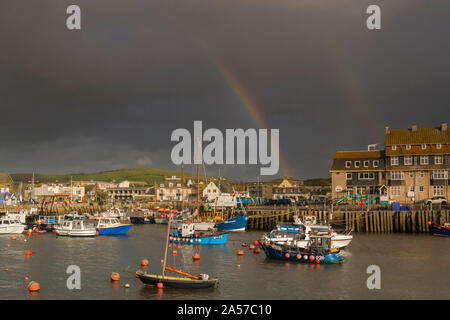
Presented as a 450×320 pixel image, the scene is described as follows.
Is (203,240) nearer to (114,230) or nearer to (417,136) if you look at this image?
(114,230)

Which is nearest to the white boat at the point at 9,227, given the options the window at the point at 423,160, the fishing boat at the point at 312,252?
the fishing boat at the point at 312,252

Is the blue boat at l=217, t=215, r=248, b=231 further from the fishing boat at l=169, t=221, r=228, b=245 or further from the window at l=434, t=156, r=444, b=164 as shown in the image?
the window at l=434, t=156, r=444, b=164

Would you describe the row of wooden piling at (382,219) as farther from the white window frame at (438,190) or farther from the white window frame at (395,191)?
the white window frame at (395,191)

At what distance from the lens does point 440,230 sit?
66750 mm

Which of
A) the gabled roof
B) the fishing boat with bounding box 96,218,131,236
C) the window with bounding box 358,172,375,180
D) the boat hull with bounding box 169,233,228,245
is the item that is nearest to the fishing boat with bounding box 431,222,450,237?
the window with bounding box 358,172,375,180

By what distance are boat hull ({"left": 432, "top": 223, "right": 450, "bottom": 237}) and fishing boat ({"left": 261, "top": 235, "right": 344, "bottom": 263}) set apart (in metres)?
29.7

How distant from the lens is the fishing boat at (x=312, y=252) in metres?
43.6

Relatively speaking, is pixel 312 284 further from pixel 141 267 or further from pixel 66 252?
pixel 66 252

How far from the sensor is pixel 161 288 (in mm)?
32188

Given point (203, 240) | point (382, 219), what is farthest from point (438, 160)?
point (203, 240)

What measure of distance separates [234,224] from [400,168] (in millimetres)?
35589
